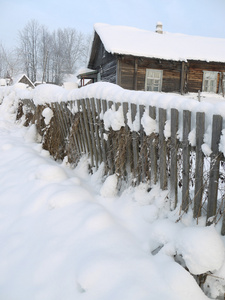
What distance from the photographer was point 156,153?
248cm

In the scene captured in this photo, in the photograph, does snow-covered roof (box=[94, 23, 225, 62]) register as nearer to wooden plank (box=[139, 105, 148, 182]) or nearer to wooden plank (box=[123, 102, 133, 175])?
wooden plank (box=[123, 102, 133, 175])

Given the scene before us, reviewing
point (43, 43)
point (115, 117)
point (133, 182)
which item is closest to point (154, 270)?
point (133, 182)

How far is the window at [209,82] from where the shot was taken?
14856 millimetres

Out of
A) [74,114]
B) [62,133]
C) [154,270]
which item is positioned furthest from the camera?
[62,133]

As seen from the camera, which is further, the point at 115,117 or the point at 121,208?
the point at 115,117

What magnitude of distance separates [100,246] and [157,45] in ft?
48.9

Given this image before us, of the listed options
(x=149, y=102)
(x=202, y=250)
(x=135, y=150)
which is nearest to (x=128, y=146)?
(x=135, y=150)

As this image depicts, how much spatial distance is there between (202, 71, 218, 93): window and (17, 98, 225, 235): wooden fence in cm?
1358

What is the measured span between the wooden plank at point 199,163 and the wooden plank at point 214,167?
0.31 feet

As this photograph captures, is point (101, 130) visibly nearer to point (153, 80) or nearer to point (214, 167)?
point (214, 167)

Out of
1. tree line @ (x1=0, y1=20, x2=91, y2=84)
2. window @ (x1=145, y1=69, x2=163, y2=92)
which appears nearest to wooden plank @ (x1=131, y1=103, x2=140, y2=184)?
window @ (x1=145, y1=69, x2=163, y2=92)

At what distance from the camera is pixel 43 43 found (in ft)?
193

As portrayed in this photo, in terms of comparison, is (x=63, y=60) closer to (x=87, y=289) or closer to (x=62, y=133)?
(x=62, y=133)

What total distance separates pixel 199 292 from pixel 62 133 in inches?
149
